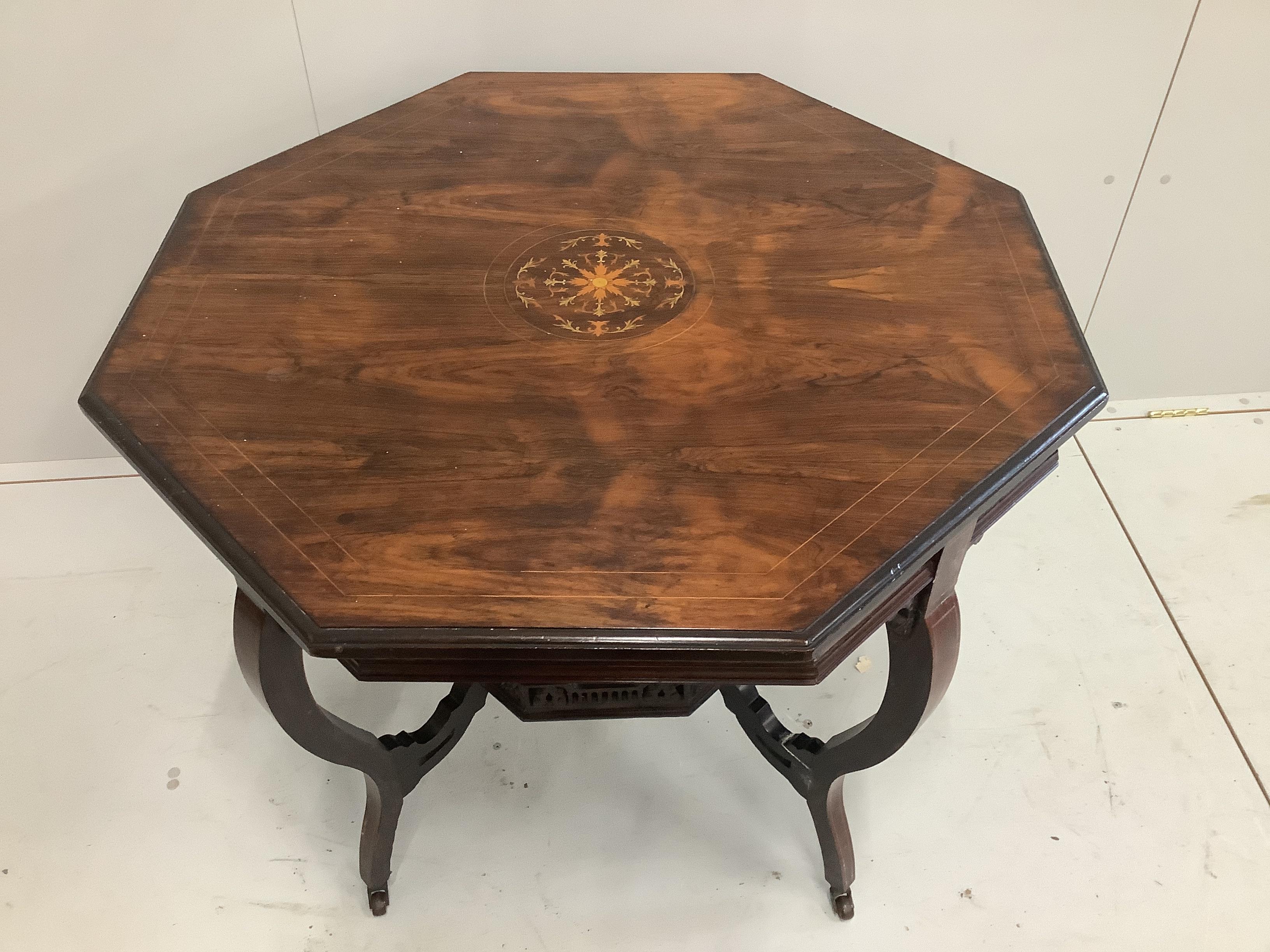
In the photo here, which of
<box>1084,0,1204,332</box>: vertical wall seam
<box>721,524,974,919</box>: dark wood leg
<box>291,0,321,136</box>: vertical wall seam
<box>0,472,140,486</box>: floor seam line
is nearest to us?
<box>721,524,974,919</box>: dark wood leg

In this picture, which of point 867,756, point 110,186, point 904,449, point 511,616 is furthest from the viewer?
point 110,186

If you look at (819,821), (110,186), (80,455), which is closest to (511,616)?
(819,821)

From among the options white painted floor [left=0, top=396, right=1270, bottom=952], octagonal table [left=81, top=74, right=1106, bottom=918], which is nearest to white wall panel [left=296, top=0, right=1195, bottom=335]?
octagonal table [left=81, top=74, right=1106, bottom=918]

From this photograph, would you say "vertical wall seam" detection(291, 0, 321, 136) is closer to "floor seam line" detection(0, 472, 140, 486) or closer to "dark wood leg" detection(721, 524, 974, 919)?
"floor seam line" detection(0, 472, 140, 486)

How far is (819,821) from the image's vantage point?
1.34 meters

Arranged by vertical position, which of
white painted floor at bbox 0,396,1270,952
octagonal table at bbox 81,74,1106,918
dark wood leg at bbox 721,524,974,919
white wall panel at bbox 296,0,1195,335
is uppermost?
→ white wall panel at bbox 296,0,1195,335

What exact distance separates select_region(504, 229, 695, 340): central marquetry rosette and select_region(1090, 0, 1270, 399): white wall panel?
43.1 inches

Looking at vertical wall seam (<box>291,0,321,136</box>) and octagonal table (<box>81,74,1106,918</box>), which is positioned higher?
vertical wall seam (<box>291,0,321,136</box>)

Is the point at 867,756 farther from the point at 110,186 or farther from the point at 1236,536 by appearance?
the point at 110,186

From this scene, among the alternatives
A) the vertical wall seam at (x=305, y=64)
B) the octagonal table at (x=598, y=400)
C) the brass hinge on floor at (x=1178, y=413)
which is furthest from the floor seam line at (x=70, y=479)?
the brass hinge on floor at (x=1178, y=413)

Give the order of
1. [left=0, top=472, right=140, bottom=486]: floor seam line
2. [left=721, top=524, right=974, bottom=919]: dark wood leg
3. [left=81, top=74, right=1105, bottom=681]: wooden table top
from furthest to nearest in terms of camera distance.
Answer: [left=0, top=472, right=140, bottom=486]: floor seam line, [left=721, top=524, right=974, bottom=919]: dark wood leg, [left=81, top=74, right=1105, bottom=681]: wooden table top

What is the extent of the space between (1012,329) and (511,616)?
25.0 inches

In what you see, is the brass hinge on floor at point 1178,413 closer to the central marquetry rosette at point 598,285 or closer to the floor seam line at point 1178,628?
the floor seam line at point 1178,628

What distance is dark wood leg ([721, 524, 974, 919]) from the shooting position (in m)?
1.01
